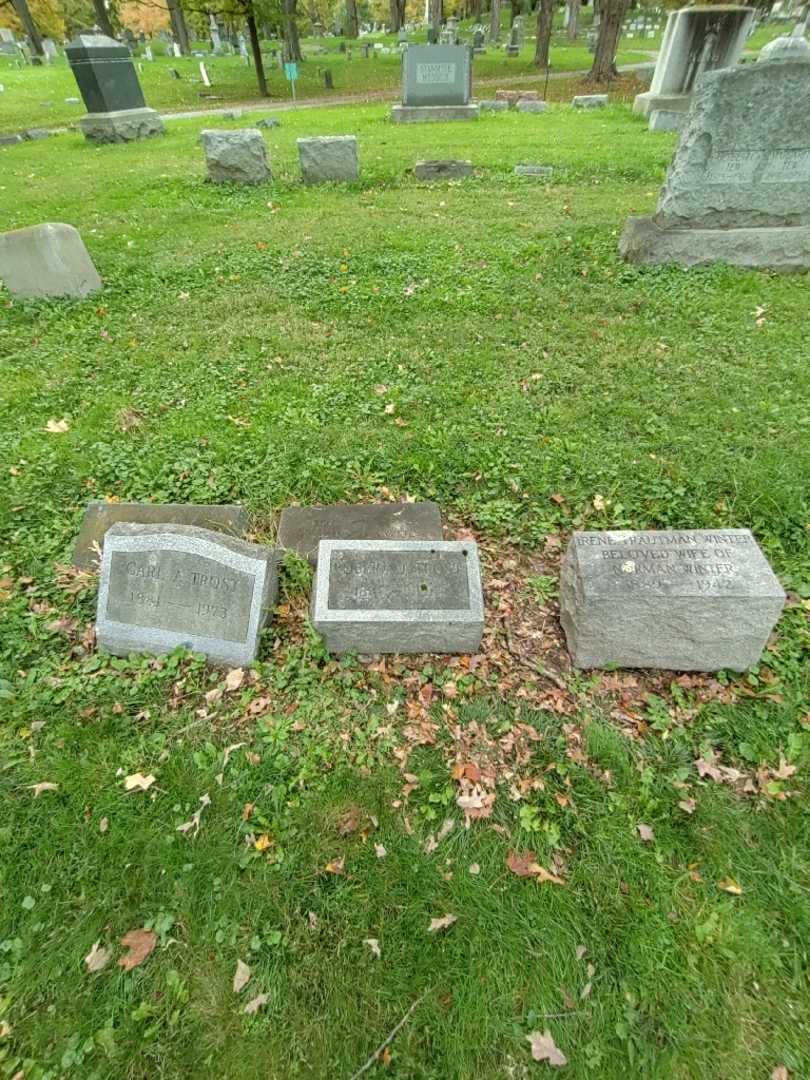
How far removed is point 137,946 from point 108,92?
772 inches

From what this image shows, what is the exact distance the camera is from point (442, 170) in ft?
36.8

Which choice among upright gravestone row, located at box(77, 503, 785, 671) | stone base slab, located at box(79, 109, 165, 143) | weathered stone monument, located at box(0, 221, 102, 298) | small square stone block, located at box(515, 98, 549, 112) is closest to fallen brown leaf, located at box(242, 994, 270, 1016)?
upright gravestone row, located at box(77, 503, 785, 671)

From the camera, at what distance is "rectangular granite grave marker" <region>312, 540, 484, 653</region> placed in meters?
3.19

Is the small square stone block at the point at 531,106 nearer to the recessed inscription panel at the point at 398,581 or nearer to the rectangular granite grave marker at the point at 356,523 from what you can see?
the rectangular granite grave marker at the point at 356,523

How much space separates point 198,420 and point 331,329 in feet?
7.16

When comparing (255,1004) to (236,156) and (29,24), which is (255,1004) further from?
(29,24)

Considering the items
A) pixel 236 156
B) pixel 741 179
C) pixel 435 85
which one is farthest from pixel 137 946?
pixel 435 85

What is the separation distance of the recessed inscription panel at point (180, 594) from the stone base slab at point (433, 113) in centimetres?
1826

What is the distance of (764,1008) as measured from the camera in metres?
2.21

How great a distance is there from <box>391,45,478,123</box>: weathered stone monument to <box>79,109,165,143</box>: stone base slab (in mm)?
7089

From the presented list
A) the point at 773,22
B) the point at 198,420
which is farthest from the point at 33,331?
the point at 773,22

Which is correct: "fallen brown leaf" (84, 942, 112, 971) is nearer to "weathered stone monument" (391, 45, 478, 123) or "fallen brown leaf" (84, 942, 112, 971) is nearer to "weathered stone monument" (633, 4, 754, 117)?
"weathered stone monument" (633, 4, 754, 117)

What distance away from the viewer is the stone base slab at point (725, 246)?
7074 millimetres

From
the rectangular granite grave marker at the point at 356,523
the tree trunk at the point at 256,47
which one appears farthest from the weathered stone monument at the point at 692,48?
the rectangular granite grave marker at the point at 356,523
